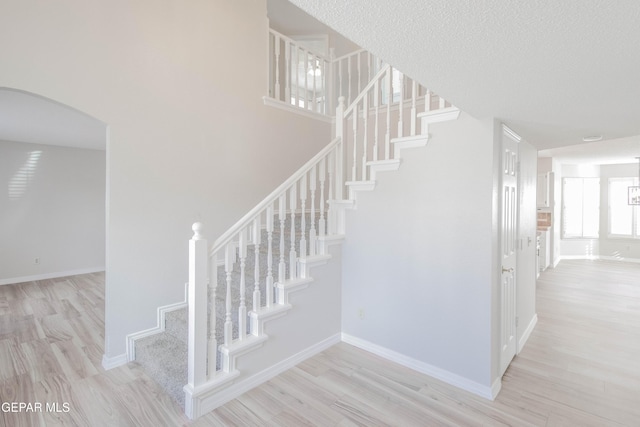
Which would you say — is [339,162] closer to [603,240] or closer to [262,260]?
[262,260]

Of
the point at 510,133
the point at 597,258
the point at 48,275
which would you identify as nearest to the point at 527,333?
the point at 510,133

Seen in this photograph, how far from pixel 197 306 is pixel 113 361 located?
53.6 inches

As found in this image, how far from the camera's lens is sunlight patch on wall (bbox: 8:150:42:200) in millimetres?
5410

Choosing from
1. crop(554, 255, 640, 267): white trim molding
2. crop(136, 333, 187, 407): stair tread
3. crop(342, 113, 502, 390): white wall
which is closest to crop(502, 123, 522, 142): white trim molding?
crop(342, 113, 502, 390): white wall

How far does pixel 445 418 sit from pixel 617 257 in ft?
28.2

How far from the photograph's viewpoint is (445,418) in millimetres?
2066

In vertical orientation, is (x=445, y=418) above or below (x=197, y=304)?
below

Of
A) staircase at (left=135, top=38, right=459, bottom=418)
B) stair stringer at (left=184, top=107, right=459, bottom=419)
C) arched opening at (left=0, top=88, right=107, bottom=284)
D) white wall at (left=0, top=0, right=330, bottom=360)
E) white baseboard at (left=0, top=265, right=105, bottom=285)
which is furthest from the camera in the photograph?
white baseboard at (left=0, top=265, right=105, bottom=285)

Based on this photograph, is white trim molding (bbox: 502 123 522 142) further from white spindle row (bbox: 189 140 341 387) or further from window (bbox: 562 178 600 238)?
window (bbox: 562 178 600 238)

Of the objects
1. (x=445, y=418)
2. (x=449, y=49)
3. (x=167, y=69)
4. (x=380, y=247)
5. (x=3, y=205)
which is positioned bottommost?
(x=445, y=418)

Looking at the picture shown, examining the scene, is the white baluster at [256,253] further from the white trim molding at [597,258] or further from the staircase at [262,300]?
the white trim molding at [597,258]

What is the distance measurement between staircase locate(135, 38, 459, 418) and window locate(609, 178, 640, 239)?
742 cm

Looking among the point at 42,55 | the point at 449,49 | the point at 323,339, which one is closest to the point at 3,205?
the point at 42,55

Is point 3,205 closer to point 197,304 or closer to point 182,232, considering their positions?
point 182,232
